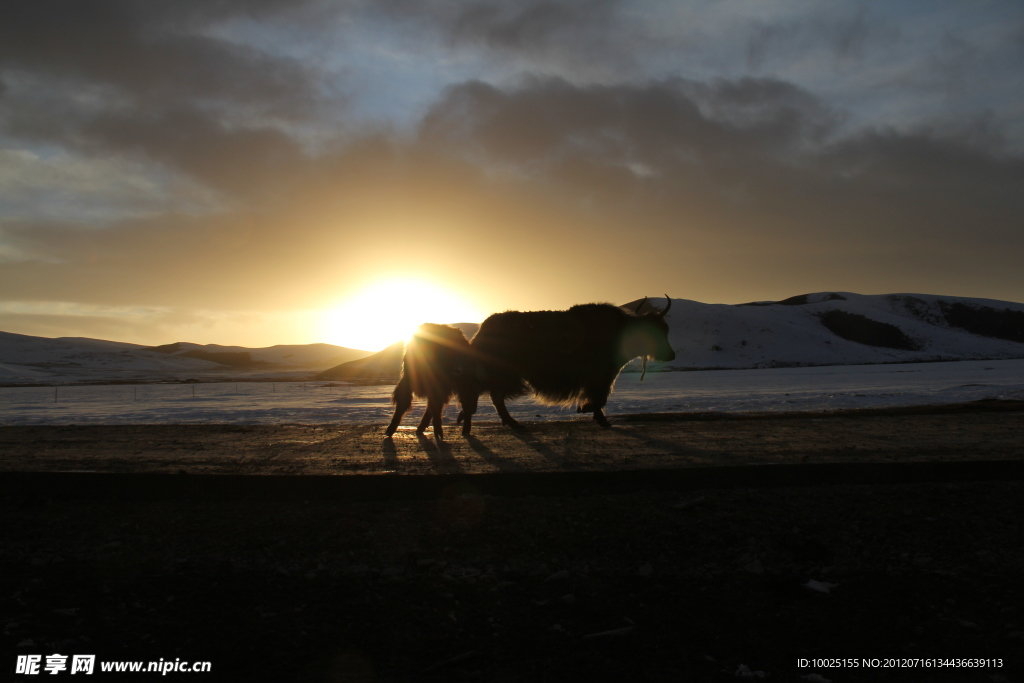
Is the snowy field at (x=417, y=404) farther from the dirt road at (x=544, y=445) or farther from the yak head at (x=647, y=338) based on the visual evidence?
the dirt road at (x=544, y=445)

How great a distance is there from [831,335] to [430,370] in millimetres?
187244

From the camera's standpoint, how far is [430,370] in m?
10.5

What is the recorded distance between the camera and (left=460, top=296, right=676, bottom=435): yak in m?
11.4

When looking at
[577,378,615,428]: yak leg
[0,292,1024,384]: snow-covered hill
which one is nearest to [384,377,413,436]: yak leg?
[577,378,615,428]: yak leg

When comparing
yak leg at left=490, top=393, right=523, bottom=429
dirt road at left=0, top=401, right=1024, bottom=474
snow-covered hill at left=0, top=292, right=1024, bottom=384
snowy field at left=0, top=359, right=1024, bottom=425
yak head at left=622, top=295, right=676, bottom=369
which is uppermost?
snow-covered hill at left=0, top=292, right=1024, bottom=384

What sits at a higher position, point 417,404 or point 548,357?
point 548,357

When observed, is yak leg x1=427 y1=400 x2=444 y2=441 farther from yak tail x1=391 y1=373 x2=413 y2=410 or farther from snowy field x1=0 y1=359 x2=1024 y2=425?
snowy field x1=0 y1=359 x2=1024 y2=425

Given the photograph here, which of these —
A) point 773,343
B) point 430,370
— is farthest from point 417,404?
point 773,343

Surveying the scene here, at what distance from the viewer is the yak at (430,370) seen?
1052 cm

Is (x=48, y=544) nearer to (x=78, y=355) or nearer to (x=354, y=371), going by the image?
(x=354, y=371)

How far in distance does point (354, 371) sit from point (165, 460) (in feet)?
405

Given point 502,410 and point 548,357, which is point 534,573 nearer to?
point 502,410

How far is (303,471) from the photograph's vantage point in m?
6.30

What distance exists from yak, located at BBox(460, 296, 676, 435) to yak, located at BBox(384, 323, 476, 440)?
45 cm
